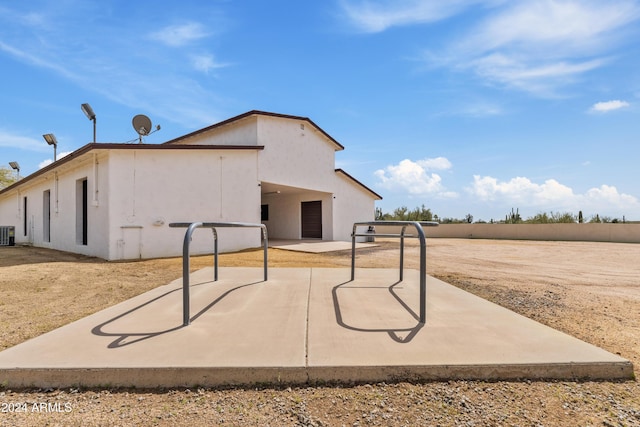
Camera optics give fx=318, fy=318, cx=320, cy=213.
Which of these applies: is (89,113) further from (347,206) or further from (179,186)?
(347,206)

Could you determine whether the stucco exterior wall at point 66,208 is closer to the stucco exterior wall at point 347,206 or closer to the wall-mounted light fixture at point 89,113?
the wall-mounted light fixture at point 89,113

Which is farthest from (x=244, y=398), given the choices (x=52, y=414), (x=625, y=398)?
(x=625, y=398)

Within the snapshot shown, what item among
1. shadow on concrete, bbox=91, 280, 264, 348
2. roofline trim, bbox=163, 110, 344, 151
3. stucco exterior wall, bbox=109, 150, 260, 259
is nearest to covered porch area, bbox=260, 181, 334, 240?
roofline trim, bbox=163, 110, 344, 151

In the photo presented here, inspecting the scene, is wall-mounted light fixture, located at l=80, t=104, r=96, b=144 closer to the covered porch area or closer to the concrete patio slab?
the covered porch area

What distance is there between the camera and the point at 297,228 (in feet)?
61.1

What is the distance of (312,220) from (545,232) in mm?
17262

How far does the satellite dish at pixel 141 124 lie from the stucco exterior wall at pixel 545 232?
63.0ft

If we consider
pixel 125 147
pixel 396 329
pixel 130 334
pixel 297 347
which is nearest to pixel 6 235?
pixel 125 147

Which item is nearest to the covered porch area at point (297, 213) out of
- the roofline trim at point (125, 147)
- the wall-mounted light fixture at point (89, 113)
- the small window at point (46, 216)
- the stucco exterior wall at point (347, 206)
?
the stucco exterior wall at point (347, 206)

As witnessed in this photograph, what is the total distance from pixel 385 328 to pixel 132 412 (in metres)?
2.14

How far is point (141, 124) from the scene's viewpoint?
12.3 meters

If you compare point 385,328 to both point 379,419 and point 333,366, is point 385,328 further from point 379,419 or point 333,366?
point 379,419

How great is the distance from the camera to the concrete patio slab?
2.28m

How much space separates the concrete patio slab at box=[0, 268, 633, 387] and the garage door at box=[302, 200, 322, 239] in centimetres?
1356
